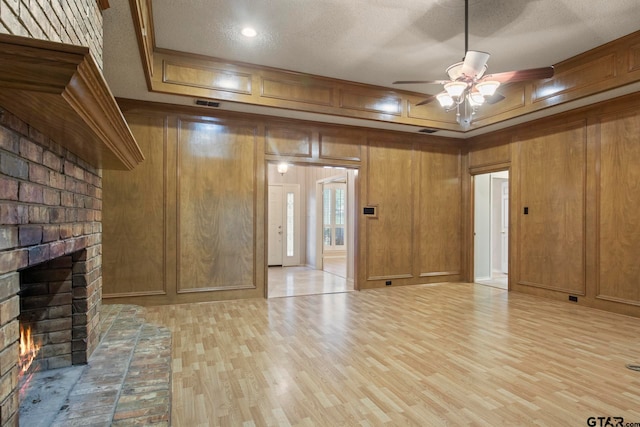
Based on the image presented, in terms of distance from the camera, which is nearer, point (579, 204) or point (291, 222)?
point (579, 204)

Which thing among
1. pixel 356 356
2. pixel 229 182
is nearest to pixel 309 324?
pixel 356 356

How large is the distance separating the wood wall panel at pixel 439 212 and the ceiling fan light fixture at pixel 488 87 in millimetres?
3066

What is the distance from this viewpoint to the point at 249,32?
3754 millimetres

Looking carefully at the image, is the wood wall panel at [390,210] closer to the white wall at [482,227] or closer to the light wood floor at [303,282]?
the light wood floor at [303,282]

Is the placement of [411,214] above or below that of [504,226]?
above

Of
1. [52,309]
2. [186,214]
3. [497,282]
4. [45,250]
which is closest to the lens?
[45,250]

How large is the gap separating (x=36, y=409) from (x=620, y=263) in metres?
5.70

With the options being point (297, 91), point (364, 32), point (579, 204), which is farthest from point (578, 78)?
point (297, 91)

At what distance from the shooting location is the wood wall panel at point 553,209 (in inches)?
189

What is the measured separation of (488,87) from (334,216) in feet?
24.0

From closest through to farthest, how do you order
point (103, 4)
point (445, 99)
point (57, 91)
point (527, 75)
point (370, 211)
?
point (57, 91)
point (103, 4)
point (527, 75)
point (445, 99)
point (370, 211)

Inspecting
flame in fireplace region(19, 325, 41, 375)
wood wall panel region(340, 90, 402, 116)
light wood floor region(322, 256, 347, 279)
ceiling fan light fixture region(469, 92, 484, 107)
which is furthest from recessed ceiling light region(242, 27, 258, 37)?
light wood floor region(322, 256, 347, 279)

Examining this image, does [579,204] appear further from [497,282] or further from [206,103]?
[206,103]

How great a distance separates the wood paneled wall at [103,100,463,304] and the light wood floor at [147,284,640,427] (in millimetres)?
530
